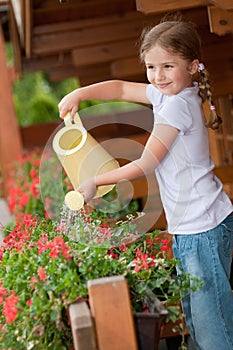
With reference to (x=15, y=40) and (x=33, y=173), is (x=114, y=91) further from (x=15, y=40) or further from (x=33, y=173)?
(x=15, y=40)

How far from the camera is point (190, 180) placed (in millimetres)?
2674

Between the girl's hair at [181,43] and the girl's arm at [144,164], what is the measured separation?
0.73 ft

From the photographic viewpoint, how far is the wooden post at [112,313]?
7.11 ft

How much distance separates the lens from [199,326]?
104 inches

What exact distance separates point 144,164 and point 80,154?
0.97ft

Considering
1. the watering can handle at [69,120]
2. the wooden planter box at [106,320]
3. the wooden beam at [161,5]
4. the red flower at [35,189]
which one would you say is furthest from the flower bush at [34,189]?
the wooden planter box at [106,320]

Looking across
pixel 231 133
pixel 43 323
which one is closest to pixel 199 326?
pixel 43 323

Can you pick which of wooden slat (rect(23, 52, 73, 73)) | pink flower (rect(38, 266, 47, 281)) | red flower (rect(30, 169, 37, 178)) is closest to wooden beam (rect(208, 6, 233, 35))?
pink flower (rect(38, 266, 47, 281))

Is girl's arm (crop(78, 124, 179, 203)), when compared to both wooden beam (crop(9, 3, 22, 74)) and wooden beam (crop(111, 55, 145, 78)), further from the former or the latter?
wooden beam (crop(9, 3, 22, 74))

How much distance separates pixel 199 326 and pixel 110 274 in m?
0.37

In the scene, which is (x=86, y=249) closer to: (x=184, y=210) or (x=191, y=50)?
(x=184, y=210)

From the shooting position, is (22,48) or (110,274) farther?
(22,48)

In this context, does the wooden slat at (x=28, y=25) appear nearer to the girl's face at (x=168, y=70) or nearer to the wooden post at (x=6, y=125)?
the wooden post at (x=6, y=125)

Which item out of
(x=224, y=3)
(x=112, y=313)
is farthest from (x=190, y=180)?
(x=224, y=3)
